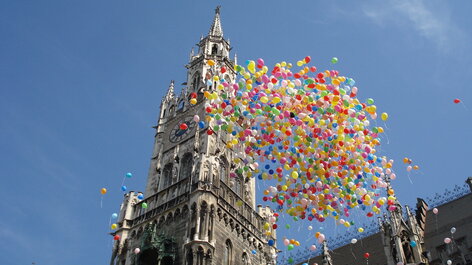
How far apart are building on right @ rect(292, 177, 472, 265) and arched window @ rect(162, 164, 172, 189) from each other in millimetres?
13564

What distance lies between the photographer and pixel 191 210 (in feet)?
115

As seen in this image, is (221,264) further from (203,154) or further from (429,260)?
(429,260)

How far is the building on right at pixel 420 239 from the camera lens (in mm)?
28016

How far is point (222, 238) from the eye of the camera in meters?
35.2

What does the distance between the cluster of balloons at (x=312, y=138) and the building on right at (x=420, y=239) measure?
17.1ft

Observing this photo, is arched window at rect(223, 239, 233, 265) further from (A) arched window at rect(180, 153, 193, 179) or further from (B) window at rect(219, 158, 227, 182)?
(A) arched window at rect(180, 153, 193, 179)

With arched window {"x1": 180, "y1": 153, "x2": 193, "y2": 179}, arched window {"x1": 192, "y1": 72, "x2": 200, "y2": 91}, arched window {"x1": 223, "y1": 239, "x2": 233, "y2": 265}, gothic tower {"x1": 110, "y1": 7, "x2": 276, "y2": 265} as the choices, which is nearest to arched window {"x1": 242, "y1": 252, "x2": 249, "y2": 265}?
gothic tower {"x1": 110, "y1": 7, "x2": 276, "y2": 265}

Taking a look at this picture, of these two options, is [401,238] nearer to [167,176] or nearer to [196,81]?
[167,176]

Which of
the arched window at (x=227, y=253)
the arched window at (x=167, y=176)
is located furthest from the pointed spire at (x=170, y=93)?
the arched window at (x=227, y=253)

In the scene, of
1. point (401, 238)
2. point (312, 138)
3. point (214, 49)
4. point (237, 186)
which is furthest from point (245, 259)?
point (214, 49)

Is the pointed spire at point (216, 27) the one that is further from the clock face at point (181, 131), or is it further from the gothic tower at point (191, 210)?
the clock face at point (181, 131)

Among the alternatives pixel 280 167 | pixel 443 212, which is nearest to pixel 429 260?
pixel 443 212

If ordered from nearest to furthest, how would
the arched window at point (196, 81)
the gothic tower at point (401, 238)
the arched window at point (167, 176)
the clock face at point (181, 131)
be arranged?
the gothic tower at point (401, 238)
the arched window at point (167, 176)
the clock face at point (181, 131)
the arched window at point (196, 81)

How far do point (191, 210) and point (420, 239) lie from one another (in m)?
14.6
